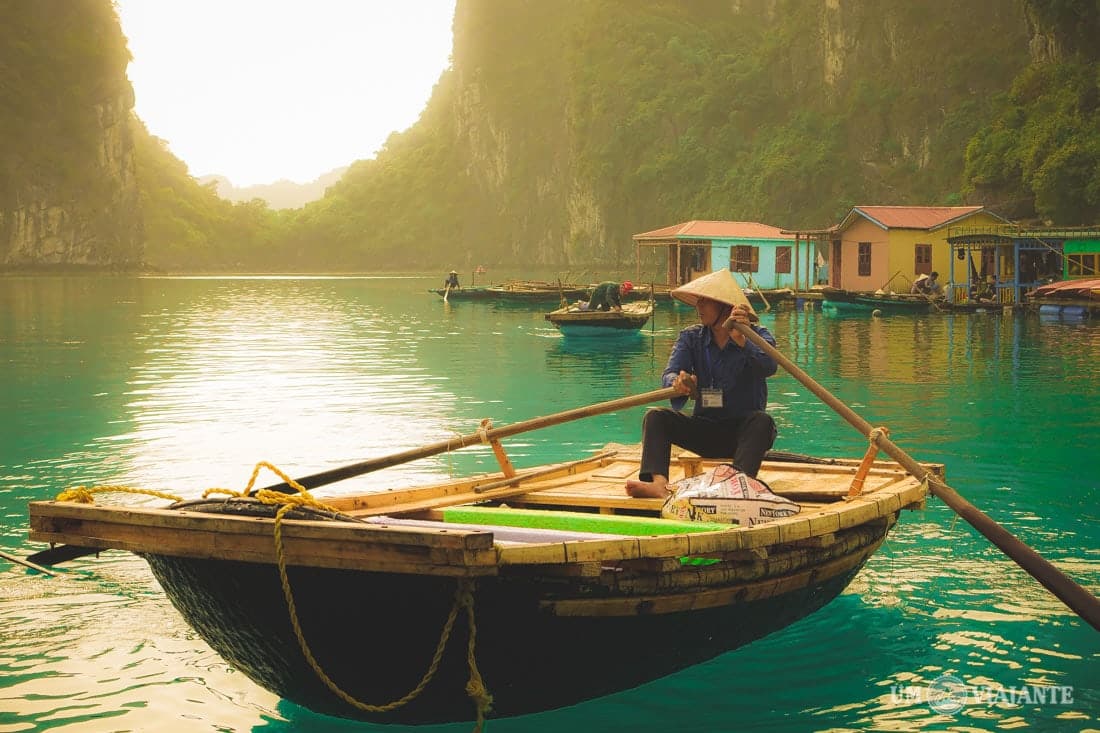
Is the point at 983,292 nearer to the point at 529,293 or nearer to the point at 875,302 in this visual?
the point at 875,302

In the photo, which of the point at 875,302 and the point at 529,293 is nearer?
the point at 875,302

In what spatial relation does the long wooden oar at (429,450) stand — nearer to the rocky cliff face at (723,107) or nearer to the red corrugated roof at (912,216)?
the red corrugated roof at (912,216)

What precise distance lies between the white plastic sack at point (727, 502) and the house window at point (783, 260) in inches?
1522

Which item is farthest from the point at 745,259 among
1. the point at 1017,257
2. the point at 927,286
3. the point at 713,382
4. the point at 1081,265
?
the point at 713,382

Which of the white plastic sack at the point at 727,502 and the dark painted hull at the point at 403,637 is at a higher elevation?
the white plastic sack at the point at 727,502

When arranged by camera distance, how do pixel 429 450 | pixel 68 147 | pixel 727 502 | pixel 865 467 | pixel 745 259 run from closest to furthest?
pixel 727 502 < pixel 865 467 < pixel 429 450 < pixel 745 259 < pixel 68 147

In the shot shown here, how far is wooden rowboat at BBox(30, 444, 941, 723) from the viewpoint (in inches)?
161

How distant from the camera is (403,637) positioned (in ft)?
14.1

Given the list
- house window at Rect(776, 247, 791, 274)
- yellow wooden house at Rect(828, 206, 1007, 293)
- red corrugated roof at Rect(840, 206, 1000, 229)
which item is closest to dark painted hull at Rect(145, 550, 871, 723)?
yellow wooden house at Rect(828, 206, 1007, 293)

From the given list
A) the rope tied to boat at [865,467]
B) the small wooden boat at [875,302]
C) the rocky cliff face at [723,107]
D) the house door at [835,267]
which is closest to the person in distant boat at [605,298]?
the small wooden boat at [875,302]

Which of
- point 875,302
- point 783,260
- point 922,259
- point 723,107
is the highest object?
point 723,107

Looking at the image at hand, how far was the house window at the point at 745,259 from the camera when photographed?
4234 centimetres

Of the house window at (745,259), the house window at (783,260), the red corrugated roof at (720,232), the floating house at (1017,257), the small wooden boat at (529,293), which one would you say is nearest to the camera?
the floating house at (1017,257)

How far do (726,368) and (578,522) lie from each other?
1.63 metres
